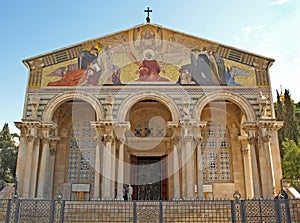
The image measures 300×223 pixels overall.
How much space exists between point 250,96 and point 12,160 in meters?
25.5

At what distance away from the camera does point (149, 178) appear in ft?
69.4

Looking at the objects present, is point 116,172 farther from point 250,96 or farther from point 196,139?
point 250,96

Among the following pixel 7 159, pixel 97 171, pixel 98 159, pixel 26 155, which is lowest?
pixel 97 171

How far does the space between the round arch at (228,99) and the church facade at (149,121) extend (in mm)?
59

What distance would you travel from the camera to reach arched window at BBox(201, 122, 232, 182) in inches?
821

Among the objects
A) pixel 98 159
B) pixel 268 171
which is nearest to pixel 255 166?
pixel 268 171

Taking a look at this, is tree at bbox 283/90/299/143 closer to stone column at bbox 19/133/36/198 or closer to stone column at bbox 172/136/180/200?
stone column at bbox 172/136/180/200

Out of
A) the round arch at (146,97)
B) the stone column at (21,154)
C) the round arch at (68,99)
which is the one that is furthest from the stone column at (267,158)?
the stone column at (21,154)

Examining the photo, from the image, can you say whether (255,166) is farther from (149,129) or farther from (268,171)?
(149,129)

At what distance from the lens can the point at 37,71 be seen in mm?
19641

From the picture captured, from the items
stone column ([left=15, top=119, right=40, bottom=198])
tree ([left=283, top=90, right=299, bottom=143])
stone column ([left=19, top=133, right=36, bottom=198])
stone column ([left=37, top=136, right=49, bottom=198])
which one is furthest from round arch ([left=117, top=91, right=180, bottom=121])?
tree ([left=283, top=90, right=299, bottom=143])

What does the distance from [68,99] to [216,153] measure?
10.0 meters

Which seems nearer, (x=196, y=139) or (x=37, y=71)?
(x=196, y=139)

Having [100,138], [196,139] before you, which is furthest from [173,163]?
[100,138]
